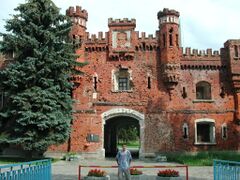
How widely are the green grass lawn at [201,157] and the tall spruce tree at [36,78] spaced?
7.53 meters

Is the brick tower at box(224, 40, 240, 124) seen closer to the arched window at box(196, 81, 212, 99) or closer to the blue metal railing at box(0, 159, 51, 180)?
the arched window at box(196, 81, 212, 99)

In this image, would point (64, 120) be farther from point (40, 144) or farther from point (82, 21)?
point (82, 21)

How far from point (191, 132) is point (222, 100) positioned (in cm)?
345

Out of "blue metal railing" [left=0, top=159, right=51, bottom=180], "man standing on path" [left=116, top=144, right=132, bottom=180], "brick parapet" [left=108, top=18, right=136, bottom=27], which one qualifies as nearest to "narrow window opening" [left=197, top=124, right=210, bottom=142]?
"brick parapet" [left=108, top=18, right=136, bottom=27]

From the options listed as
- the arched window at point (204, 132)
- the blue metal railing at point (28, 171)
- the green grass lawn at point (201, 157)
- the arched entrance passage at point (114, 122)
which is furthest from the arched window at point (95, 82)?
the blue metal railing at point (28, 171)

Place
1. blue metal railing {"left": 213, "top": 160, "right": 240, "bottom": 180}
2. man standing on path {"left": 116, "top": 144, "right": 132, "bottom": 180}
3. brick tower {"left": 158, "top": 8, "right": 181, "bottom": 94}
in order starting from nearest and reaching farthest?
blue metal railing {"left": 213, "top": 160, "right": 240, "bottom": 180} → man standing on path {"left": 116, "top": 144, "right": 132, "bottom": 180} → brick tower {"left": 158, "top": 8, "right": 181, "bottom": 94}

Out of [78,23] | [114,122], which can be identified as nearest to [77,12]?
[78,23]

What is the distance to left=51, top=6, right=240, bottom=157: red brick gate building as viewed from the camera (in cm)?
2422

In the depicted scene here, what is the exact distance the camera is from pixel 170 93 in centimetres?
2458

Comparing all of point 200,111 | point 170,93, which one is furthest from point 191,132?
point 170,93

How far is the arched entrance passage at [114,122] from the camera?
24391 mm

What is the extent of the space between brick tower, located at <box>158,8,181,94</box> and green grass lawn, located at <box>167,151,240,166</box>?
192 inches

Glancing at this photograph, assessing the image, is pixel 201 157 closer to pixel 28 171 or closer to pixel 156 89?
pixel 156 89

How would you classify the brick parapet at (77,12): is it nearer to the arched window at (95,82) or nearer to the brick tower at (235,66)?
the arched window at (95,82)
